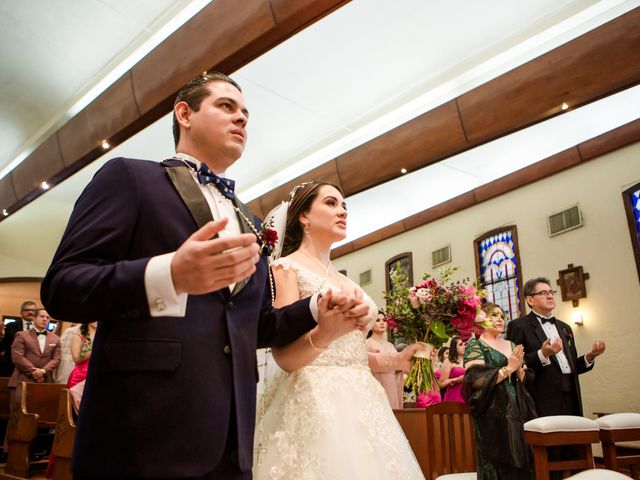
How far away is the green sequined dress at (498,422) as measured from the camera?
138 inches

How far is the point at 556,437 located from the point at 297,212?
194cm

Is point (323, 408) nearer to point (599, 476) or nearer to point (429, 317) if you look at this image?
point (429, 317)

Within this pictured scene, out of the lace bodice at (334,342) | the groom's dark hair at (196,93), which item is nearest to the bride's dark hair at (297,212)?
the lace bodice at (334,342)

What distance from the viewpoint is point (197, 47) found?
17.9 ft

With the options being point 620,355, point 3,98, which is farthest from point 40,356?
point 620,355

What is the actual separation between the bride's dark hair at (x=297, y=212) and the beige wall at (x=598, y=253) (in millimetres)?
6629

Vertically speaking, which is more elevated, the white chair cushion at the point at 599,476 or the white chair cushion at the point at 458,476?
the white chair cushion at the point at 599,476

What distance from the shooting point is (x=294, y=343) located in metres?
1.60

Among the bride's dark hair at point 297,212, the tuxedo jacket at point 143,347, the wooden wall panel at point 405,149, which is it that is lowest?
the tuxedo jacket at point 143,347

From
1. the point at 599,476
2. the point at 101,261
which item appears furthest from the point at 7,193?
the point at 599,476

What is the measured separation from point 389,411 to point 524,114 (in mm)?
5051

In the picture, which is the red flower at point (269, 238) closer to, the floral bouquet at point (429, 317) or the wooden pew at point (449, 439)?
the floral bouquet at point (429, 317)

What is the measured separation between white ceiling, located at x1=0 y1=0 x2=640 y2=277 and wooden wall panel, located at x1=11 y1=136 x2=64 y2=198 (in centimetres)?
39

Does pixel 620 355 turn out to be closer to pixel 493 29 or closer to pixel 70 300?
pixel 493 29
